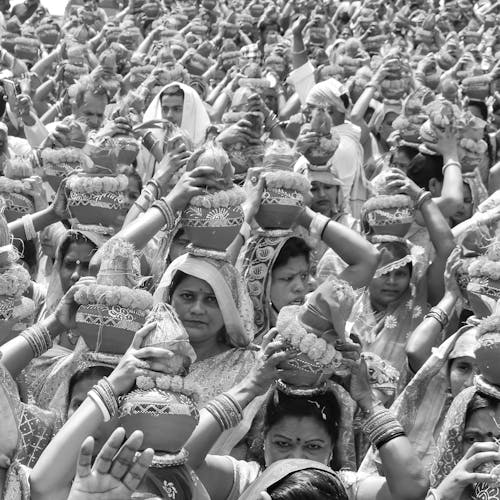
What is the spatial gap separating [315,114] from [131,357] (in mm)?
3395

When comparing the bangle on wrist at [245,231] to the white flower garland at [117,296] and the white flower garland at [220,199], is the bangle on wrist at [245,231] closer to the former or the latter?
the white flower garland at [220,199]

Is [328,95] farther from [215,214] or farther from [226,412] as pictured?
[226,412]

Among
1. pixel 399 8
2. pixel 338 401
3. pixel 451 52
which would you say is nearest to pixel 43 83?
pixel 451 52

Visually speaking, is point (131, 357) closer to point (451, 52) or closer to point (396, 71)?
point (396, 71)

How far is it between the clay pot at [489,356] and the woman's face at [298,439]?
1.83ft

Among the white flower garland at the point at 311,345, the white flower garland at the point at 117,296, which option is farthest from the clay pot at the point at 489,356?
the white flower garland at the point at 117,296

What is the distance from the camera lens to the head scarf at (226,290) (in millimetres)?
5215

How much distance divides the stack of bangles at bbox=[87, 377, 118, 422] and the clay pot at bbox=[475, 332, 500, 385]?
3.72 feet

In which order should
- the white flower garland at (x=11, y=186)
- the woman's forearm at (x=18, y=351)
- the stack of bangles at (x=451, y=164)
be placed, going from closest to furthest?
the woman's forearm at (x=18, y=351)
the white flower garland at (x=11, y=186)
the stack of bangles at (x=451, y=164)

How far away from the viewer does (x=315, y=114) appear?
277 inches

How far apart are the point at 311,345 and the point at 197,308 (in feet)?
3.42

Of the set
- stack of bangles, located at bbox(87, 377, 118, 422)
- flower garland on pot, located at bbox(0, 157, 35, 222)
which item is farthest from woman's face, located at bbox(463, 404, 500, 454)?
flower garland on pot, located at bbox(0, 157, 35, 222)

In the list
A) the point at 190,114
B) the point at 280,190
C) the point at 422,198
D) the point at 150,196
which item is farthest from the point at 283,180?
the point at 190,114

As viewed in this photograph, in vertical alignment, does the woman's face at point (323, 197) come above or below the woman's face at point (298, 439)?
below
